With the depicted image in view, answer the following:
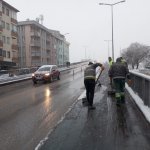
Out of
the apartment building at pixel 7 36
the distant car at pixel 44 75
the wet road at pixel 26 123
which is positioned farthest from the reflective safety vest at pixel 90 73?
the apartment building at pixel 7 36

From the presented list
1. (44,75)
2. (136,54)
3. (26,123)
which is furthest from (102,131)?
(136,54)

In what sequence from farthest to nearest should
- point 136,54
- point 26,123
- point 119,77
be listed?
point 136,54, point 119,77, point 26,123

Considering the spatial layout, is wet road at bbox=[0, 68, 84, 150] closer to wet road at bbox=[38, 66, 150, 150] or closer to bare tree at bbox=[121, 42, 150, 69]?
wet road at bbox=[38, 66, 150, 150]

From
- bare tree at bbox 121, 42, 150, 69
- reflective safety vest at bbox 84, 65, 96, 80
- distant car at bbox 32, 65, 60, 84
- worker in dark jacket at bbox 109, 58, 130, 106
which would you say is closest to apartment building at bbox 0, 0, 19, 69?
distant car at bbox 32, 65, 60, 84

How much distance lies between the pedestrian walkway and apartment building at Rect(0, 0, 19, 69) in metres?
56.7

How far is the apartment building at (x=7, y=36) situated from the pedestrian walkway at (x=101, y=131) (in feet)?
186

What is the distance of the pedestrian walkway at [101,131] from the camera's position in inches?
297

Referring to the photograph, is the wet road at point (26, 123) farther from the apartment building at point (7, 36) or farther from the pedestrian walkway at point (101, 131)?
the apartment building at point (7, 36)

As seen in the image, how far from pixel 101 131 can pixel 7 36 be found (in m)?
65.0

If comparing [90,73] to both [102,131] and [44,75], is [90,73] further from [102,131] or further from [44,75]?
[44,75]

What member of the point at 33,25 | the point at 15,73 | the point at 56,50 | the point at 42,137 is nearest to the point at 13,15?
the point at 33,25

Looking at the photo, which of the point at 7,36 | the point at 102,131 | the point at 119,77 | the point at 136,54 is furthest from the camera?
the point at 136,54

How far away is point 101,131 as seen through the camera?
902 cm

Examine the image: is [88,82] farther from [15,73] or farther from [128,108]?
[15,73]
